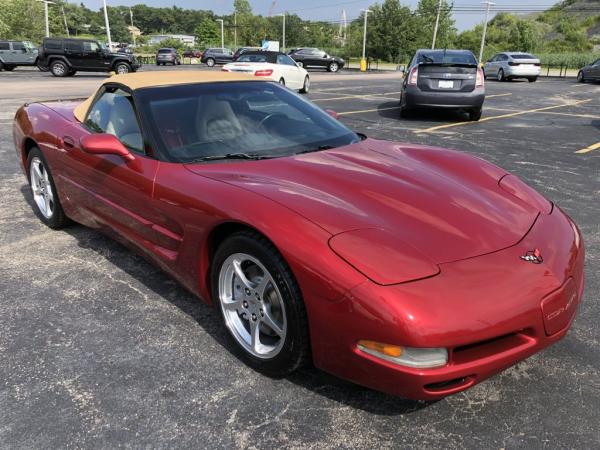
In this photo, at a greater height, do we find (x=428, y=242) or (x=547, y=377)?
(x=428, y=242)

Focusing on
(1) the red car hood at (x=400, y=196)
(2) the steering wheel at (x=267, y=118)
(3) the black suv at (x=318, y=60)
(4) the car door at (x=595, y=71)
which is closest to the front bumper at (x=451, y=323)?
(1) the red car hood at (x=400, y=196)

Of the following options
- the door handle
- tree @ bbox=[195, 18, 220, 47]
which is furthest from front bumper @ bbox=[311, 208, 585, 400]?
tree @ bbox=[195, 18, 220, 47]

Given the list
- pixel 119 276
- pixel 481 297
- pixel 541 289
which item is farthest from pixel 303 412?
pixel 119 276

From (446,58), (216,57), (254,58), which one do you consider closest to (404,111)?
(446,58)

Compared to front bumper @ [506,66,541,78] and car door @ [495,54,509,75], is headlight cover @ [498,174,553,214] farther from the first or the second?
car door @ [495,54,509,75]

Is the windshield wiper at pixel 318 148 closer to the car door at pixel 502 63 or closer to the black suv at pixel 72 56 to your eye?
the car door at pixel 502 63

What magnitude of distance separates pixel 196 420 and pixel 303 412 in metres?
0.45

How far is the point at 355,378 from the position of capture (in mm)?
1970

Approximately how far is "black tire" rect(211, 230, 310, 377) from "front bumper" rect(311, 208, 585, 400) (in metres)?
0.09

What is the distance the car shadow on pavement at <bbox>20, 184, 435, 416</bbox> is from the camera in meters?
2.21

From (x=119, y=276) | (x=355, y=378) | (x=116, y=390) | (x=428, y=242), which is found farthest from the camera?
(x=119, y=276)

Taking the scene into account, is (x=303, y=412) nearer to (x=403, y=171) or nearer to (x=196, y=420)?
(x=196, y=420)

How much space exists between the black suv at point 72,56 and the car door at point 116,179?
24.3 metres

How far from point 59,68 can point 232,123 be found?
25.6 metres
